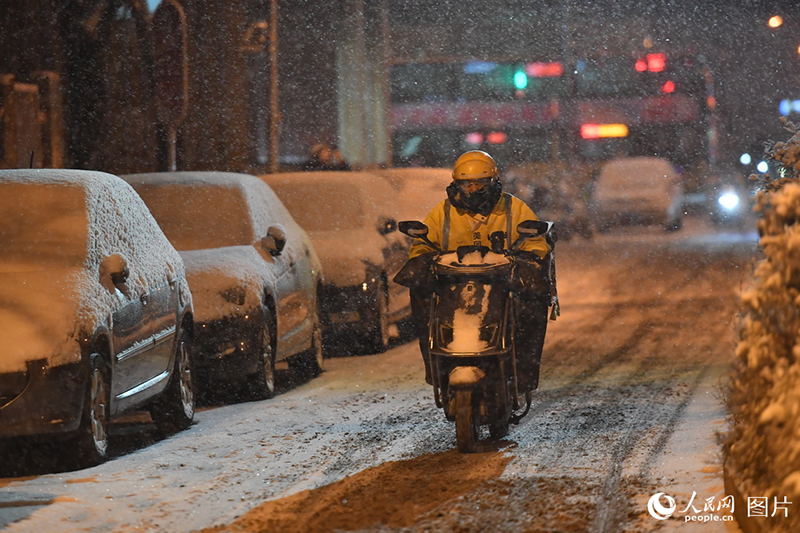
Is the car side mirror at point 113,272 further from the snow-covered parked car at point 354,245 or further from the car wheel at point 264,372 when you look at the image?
the snow-covered parked car at point 354,245

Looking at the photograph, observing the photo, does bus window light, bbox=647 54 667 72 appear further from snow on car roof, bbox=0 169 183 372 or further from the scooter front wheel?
the scooter front wheel

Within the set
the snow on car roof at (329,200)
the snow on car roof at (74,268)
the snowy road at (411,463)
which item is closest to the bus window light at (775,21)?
the snow on car roof at (329,200)

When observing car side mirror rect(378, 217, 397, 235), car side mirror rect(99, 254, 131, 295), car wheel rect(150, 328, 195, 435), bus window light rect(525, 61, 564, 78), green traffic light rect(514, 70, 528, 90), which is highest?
bus window light rect(525, 61, 564, 78)

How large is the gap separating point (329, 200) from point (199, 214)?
3.36m

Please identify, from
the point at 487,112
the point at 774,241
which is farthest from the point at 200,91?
the point at 487,112

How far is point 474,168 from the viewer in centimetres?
797

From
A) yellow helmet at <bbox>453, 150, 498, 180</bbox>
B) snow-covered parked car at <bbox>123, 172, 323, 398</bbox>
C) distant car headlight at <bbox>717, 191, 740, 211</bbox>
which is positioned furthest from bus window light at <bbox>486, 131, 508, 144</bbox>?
yellow helmet at <bbox>453, 150, 498, 180</bbox>

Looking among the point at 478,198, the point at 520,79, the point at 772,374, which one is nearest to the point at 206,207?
the point at 478,198

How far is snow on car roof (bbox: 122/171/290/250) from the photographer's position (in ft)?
37.2

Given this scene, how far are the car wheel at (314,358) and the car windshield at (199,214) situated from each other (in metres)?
1.24

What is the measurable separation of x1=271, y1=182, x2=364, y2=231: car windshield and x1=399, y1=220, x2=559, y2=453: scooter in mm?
6555

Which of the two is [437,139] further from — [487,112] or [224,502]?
[224,502]

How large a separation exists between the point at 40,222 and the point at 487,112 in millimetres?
31402

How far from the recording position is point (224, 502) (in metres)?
6.59
